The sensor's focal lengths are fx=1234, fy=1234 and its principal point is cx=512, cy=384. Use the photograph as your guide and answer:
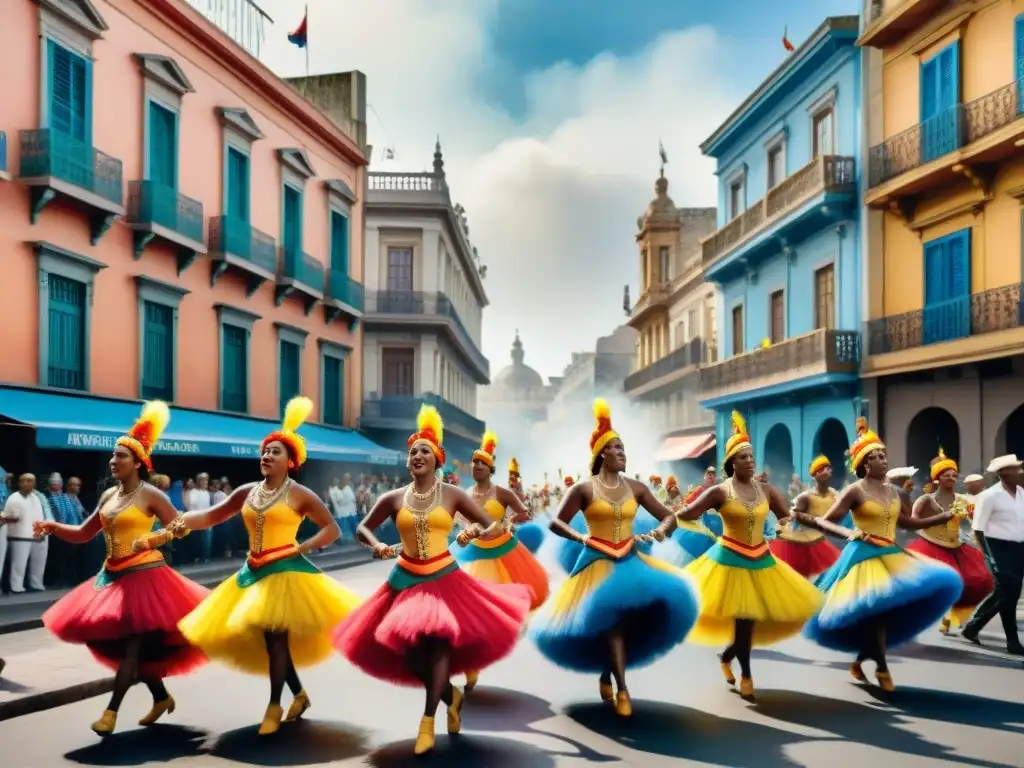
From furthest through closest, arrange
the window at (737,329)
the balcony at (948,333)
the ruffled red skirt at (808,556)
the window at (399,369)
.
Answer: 1. the window at (399,369)
2. the window at (737,329)
3. the balcony at (948,333)
4. the ruffled red skirt at (808,556)

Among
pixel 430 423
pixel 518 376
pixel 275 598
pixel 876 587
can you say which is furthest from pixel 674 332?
pixel 518 376

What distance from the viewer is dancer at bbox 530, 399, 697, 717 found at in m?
8.28

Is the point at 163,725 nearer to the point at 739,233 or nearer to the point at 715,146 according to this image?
the point at 739,233

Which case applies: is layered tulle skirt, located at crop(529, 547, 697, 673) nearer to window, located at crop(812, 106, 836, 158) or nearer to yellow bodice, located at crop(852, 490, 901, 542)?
yellow bodice, located at crop(852, 490, 901, 542)

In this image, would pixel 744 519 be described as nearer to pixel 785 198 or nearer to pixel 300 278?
pixel 785 198

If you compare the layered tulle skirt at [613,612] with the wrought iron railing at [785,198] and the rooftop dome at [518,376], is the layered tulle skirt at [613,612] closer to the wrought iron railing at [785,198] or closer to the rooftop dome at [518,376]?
the wrought iron railing at [785,198]

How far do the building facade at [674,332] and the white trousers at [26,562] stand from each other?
25.7 meters

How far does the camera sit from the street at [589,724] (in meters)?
7.13

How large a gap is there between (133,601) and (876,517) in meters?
5.52

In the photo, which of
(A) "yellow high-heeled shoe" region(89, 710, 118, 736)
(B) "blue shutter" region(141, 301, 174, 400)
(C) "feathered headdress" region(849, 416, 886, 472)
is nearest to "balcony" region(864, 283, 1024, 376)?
(C) "feathered headdress" region(849, 416, 886, 472)

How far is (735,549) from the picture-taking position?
9.40 meters

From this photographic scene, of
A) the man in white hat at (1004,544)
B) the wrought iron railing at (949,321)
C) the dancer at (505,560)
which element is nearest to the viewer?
the dancer at (505,560)

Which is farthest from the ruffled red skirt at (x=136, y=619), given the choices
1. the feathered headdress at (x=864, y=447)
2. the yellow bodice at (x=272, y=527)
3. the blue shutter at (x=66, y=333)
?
the blue shutter at (x=66, y=333)

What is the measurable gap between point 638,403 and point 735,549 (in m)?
46.0
